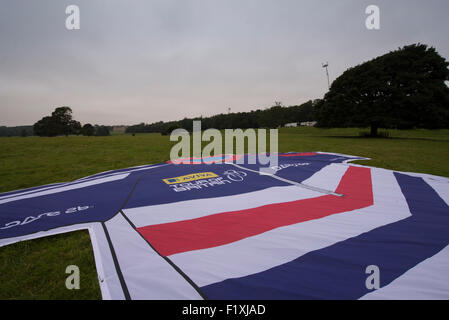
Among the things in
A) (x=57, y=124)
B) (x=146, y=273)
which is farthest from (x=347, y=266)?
(x=57, y=124)

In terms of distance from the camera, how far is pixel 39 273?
144 cm

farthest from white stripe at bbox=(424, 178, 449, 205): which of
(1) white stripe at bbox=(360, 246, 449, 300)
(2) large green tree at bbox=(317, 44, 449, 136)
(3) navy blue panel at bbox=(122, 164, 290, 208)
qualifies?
(2) large green tree at bbox=(317, 44, 449, 136)

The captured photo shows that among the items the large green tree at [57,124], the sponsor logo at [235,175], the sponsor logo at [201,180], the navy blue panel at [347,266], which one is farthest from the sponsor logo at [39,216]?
the large green tree at [57,124]

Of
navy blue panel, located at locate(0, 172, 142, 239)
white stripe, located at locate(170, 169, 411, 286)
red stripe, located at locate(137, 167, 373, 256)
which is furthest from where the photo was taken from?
navy blue panel, located at locate(0, 172, 142, 239)

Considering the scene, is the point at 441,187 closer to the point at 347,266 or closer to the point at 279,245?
the point at 347,266

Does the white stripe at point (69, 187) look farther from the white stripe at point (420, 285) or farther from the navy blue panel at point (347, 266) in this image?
the white stripe at point (420, 285)

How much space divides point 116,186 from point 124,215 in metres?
1.23

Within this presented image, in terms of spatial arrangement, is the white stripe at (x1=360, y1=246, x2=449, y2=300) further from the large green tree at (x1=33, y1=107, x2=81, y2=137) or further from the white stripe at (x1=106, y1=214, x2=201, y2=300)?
the large green tree at (x1=33, y1=107, x2=81, y2=137)

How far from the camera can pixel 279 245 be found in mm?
1672

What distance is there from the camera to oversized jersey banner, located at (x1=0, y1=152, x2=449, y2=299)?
125 cm

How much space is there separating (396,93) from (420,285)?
20446 mm

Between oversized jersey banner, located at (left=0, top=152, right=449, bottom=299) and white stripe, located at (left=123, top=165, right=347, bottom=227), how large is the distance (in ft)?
0.05
